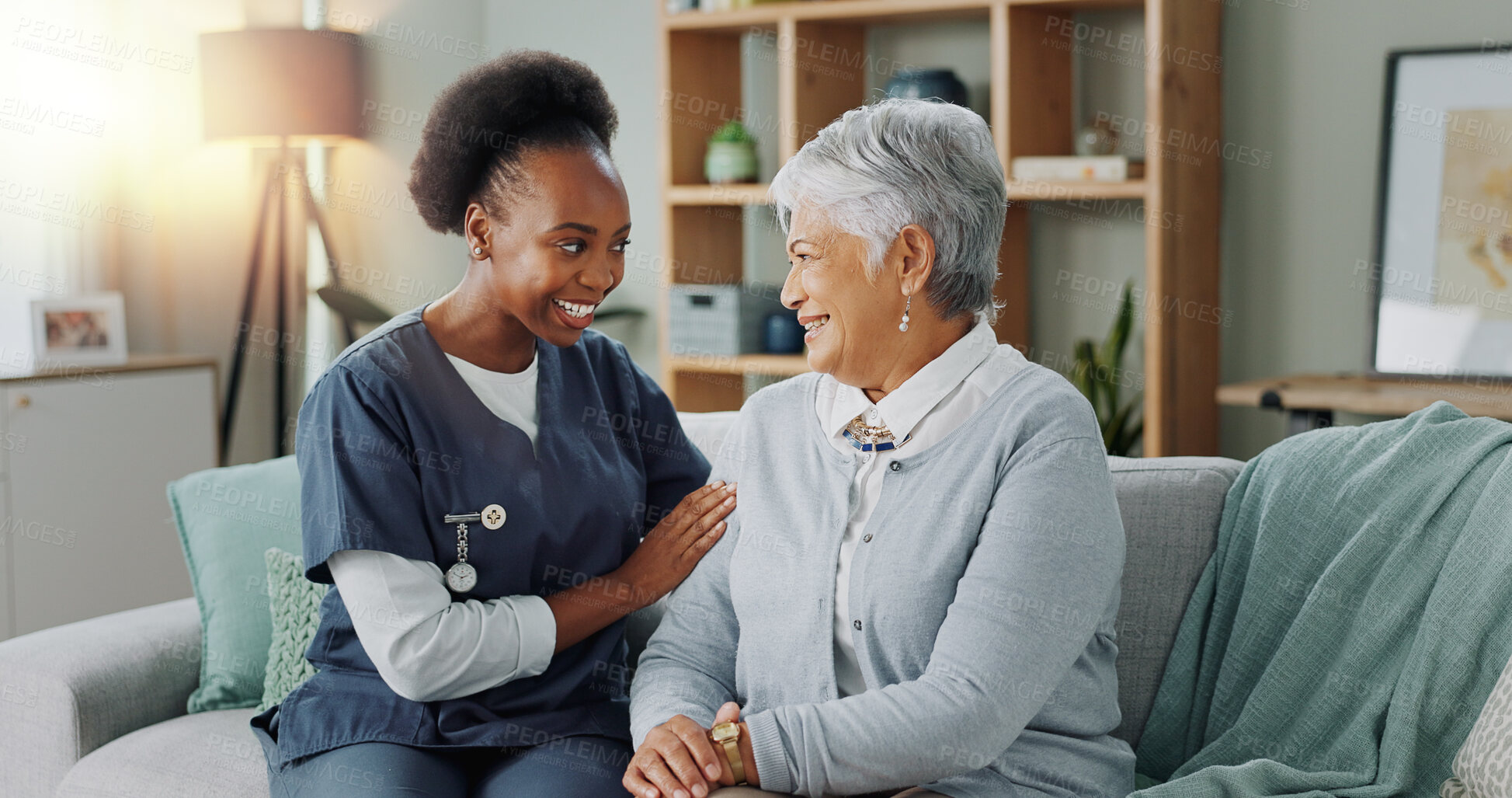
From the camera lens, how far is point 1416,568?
5.08 feet

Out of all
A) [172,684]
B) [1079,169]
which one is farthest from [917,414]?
[1079,169]

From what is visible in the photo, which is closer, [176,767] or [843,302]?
[843,302]

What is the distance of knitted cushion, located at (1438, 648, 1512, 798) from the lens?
4.40 feet

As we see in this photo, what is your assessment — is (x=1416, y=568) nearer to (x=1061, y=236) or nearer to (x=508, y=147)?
(x=508, y=147)

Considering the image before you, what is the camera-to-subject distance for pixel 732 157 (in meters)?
3.52

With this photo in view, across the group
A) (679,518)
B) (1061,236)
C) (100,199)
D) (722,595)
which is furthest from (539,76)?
(100,199)

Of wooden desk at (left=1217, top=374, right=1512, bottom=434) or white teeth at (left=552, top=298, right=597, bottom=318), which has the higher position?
white teeth at (left=552, top=298, right=597, bottom=318)

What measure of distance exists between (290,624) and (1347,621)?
143cm

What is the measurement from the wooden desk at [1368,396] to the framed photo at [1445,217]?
0.27ft

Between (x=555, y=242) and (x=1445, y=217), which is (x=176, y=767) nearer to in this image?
(x=555, y=242)

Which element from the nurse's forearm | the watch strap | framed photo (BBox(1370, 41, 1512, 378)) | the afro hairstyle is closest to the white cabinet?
the afro hairstyle

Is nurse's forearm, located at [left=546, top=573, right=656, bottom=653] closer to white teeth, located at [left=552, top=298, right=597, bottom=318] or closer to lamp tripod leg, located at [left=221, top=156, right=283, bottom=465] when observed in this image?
white teeth, located at [left=552, top=298, right=597, bottom=318]

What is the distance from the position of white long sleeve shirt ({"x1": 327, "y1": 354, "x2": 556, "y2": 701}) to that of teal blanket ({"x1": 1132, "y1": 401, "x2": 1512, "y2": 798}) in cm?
74

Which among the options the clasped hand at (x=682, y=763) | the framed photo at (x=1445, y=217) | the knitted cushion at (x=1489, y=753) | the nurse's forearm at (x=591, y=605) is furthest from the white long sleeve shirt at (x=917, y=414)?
the framed photo at (x=1445, y=217)
